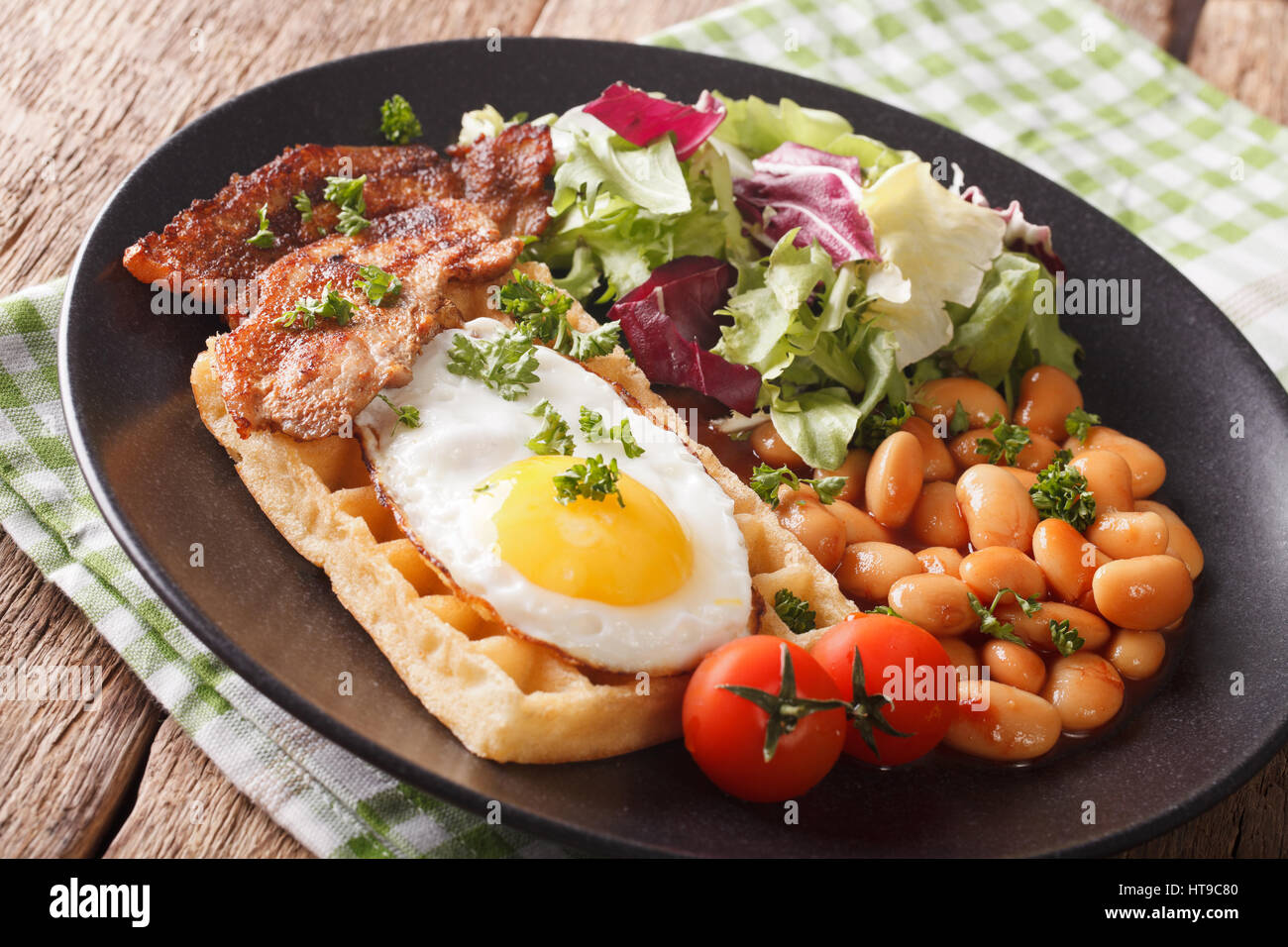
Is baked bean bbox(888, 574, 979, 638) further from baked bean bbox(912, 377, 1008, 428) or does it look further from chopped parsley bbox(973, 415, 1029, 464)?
baked bean bbox(912, 377, 1008, 428)

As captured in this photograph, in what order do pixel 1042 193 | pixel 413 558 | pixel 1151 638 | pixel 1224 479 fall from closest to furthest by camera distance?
pixel 413 558 → pixel 1151 638 → pixel 1224 479 → pixel 1042 193

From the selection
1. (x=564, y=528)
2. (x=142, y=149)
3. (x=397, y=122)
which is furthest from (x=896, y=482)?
(x=142, y=149)

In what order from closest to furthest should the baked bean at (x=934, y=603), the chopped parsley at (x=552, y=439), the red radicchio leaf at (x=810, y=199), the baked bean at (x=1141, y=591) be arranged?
the chopped parsley at (x=552, y=439) → the baked bean at (x=934, y=603) → the baked bean at (x=1141, y=591) → the red radicchio leaf at (x=810, y=199)

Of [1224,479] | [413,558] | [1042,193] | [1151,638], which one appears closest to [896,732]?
[1151,638]

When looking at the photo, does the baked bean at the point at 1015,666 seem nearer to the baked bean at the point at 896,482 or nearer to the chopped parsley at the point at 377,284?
the baked bean at the point at 896,482

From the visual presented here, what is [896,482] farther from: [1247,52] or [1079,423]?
[1247,52]

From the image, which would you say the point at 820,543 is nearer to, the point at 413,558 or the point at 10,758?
the point at 413,558

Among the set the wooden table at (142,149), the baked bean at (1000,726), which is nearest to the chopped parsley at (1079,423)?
the wooden table at (142,149)
